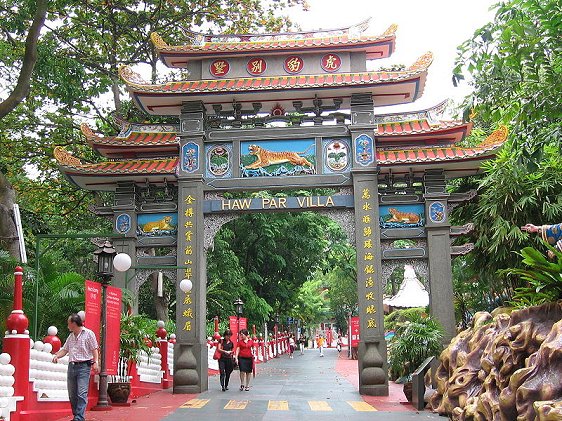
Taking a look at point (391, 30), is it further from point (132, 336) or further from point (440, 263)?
point (132, 336)

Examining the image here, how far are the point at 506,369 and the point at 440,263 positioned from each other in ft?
22.0

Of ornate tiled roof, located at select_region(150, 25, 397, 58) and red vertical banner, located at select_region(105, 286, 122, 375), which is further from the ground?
ornate tiled roof, located at select_region(150, 25, 397, 58)

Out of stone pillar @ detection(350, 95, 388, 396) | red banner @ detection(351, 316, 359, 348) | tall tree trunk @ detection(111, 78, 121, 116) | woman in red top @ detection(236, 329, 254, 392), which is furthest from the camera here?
red banner @ detection(351, 316, 359, 348)

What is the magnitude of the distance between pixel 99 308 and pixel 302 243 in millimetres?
17762

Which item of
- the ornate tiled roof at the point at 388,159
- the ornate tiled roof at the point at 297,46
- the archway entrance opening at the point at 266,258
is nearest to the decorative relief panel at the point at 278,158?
the ornate tiled roof at the point at 388,159

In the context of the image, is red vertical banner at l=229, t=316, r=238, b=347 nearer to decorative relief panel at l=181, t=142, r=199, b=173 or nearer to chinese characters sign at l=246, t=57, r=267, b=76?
decorative relief panel at l=181, t=142, r=199, b=173

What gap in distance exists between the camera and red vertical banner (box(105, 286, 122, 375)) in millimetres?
11109

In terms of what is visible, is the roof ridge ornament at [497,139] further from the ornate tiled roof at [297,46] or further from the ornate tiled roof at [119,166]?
the ornate tiled roof at [119,166]

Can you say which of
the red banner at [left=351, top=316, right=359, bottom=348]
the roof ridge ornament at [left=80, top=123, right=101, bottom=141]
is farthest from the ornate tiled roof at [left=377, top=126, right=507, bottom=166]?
the red banner at [left=351, top=316, right=359, bottom=348]

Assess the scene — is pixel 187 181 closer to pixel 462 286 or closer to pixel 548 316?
pixel 548 316

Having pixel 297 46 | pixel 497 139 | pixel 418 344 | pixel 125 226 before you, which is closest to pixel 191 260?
pixel 125 226

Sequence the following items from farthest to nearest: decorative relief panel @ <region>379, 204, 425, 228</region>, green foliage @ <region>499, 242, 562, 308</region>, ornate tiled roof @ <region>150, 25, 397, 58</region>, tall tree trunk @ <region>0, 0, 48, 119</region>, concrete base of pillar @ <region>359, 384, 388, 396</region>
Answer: ornate tiled roof @ <region>150, 25, 397, 58</region> → decorative relief panel @ <region>379, 204, 425, 228</region> → concrete base of pillar @ <region>359, 384, 388, 396</region> → tall tree trunk @ <region>0, 0, 48, 119</region> → green foliage @ <region>499, 242, 562, 308</region>

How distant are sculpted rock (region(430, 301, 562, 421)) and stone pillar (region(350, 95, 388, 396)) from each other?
3.49 meters

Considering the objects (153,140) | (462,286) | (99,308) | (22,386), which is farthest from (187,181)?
(462,286)
